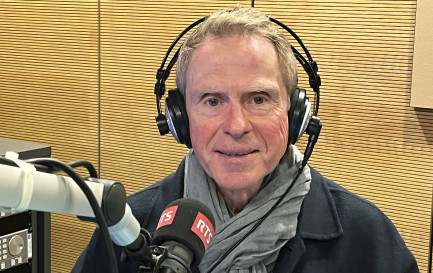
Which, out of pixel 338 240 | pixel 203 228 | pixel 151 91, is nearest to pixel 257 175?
pixel 338 240

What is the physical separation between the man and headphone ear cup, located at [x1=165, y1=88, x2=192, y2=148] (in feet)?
0.06

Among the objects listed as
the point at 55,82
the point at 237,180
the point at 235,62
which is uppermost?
the point at 235,62

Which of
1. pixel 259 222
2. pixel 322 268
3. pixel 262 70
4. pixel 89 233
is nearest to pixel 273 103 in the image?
pixel 262 70

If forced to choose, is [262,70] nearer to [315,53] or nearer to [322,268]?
[322,268]

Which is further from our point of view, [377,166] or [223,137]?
[377,166]

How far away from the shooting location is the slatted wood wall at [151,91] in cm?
246

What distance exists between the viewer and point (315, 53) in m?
2.59

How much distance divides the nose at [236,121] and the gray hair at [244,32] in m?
0.13

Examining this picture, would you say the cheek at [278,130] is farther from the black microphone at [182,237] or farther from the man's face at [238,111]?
the black microphone at [182,237]

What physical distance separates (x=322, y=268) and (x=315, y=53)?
1.39 meters

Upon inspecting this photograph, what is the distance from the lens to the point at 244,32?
1.31 metres

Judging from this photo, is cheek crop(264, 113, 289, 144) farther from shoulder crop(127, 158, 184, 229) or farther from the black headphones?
shoulder crop(127, 158, 184, 229)

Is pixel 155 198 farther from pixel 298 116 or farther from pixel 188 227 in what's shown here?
pixel 188 227

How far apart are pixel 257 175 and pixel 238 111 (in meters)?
0.13
